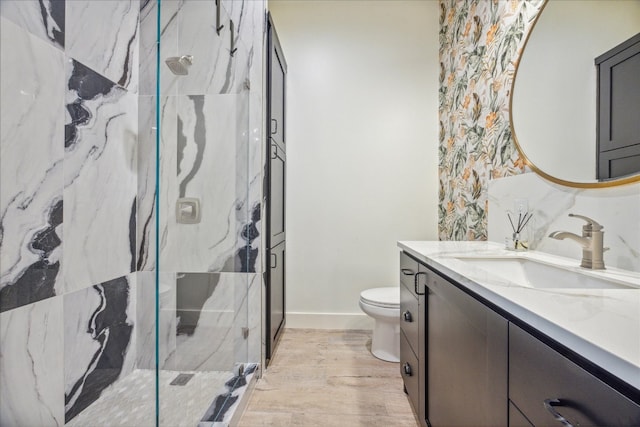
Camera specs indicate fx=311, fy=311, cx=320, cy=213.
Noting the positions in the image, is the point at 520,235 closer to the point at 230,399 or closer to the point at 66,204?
the point at 230,399

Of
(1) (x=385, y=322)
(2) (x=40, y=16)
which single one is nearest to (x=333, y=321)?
(1) (x=385, y=322)

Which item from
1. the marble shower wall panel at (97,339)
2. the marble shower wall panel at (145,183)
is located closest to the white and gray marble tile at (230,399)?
the marble shower wall panel at (97,339)

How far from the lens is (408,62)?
8.58ft

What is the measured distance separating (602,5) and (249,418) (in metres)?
2.20

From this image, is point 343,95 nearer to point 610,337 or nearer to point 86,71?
point 86,71

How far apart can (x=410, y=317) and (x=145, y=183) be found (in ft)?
5.19

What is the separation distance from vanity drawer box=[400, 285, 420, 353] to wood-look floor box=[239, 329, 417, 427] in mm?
402

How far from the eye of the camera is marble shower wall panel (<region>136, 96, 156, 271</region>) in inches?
68.6

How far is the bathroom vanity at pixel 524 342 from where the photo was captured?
435 millimetres

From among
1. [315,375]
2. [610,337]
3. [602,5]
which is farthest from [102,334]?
[602,5]

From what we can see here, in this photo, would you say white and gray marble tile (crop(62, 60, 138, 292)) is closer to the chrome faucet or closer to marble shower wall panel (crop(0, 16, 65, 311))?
marble shower wall panel (crop(0, 16, 65, 311))

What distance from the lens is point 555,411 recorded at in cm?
51

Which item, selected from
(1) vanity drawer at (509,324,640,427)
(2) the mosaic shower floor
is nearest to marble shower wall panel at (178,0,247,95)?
(2) the mosaic shower floor

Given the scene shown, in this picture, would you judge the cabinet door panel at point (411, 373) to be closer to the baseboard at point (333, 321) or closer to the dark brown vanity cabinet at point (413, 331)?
the dark brown vanity cabinet at point (413, 331)
